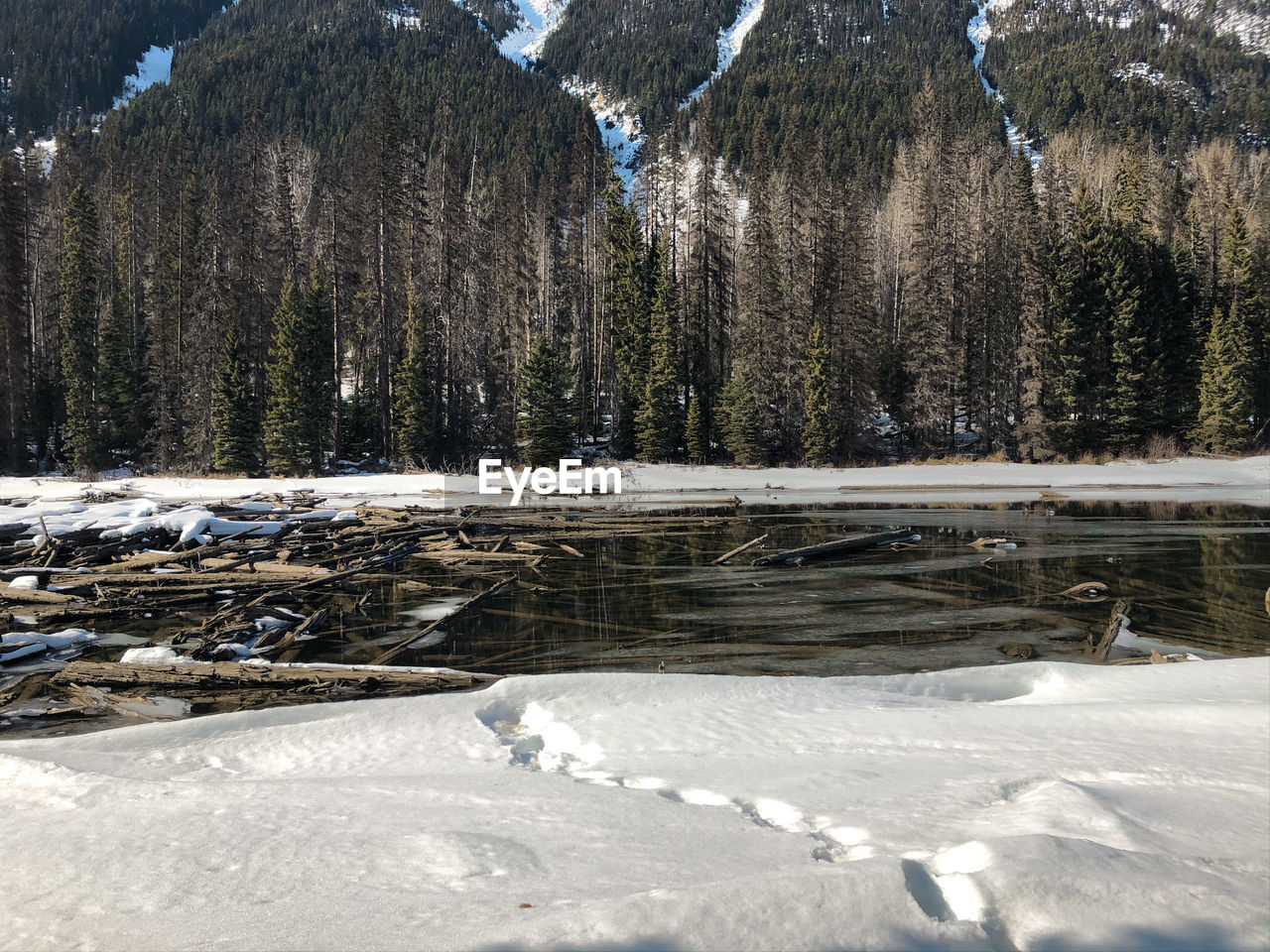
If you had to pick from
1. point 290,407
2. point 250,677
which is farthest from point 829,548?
point 290,407

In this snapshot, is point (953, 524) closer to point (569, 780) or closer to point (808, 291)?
point (569, 780)

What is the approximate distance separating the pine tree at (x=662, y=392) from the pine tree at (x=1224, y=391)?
94.6 ft

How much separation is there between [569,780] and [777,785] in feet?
4.17

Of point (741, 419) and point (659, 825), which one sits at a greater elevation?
point (741, 419)

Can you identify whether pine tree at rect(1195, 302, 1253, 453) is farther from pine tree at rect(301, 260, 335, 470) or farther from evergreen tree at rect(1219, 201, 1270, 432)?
pine tree at rect(301, 260, 335, 470)

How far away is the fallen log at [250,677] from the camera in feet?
24.5

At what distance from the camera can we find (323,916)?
8.86ft

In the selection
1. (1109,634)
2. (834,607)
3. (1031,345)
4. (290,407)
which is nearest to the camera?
(1109,634)

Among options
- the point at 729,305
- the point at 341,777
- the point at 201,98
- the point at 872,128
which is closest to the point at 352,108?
the point at 201,98

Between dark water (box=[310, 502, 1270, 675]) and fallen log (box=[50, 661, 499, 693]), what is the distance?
104 cm

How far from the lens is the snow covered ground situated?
28.3 meters

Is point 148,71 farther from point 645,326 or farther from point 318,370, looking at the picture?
point 645,326

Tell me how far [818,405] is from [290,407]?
27014mm

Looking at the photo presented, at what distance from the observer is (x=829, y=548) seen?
54.0ft
